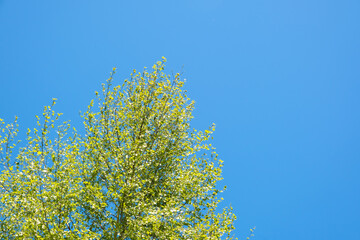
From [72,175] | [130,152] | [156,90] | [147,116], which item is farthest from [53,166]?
[156,90]

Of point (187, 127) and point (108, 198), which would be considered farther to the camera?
point (187, 127)

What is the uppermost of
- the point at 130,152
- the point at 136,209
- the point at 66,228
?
the point at 130,152

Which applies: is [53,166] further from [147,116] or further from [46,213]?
[147,116]

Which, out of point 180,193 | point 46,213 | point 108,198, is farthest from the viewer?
point 180,193

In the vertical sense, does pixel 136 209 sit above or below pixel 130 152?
below

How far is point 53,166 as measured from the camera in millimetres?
14297

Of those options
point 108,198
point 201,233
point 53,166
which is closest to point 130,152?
point 108,198

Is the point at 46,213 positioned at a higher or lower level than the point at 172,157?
lower

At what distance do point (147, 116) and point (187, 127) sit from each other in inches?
86.3

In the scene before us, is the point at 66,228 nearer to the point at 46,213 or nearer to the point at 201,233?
the point at 46,213

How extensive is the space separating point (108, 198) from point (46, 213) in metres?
2.45

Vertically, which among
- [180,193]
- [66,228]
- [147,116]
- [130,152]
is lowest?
[66,228]

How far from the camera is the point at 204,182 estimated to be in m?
15.6

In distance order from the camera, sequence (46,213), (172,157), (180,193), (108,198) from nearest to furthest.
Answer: (46,213) → (108,198) → (180,193) → (172,157)
